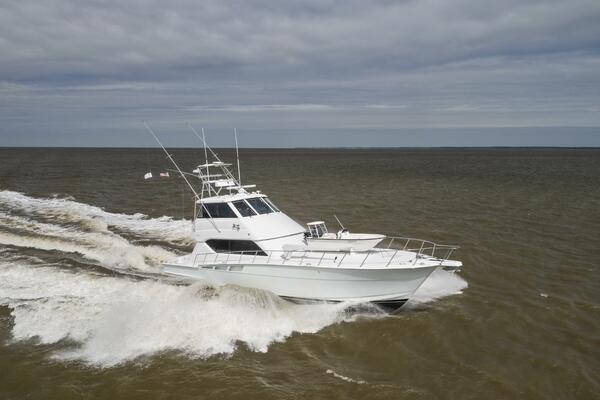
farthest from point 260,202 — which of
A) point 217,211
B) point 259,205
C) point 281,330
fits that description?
point 281,330

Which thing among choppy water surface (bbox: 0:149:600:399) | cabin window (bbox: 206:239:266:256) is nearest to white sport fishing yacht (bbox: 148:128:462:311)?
cabin window (bbox: 206:239:266:256)

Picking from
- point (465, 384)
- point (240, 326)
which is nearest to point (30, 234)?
point (240, 326)

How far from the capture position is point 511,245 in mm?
18922

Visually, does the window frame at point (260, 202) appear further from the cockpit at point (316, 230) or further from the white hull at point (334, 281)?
the white hull at point (334, 281)

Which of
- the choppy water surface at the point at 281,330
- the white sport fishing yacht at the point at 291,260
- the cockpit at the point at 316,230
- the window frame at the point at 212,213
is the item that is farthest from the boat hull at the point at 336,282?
the cockpit at the point at 316,230

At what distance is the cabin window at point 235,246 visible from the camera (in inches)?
544

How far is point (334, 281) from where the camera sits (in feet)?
40.8

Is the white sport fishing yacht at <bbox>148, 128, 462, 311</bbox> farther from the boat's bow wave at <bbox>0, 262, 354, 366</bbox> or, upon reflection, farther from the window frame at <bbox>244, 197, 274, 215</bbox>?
the boat's bow wave at <bbox>0, 262, 354, 366</bbox>

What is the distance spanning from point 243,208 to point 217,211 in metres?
0.92

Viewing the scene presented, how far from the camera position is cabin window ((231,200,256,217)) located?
1457 cm

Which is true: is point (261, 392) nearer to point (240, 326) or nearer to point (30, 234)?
point (240, 326)

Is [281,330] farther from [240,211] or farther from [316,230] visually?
[240,211]

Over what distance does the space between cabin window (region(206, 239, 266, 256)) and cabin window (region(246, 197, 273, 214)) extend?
53.6 inches

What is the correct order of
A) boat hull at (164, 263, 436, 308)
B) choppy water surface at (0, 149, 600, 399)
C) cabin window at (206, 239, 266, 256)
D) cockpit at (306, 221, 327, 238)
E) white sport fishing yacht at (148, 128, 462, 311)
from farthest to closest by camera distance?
cockpit at (306, 221, 327, 238), cabin window at (206, 239, 266, 256), white sport fishing yacht at (148, 128, 462, 311), boat hull at (164, 263, 436, 308), choppy water surface at (0, 149, 600, 399)
